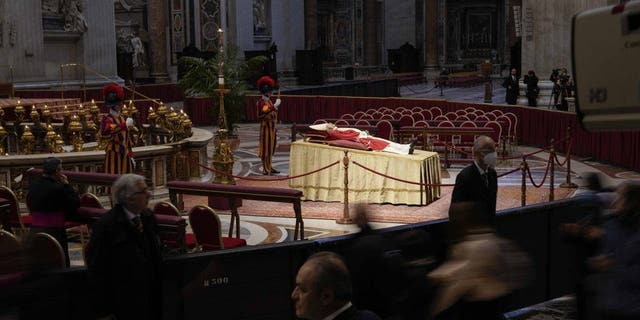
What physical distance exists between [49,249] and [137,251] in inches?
50.1

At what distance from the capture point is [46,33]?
2903 cm

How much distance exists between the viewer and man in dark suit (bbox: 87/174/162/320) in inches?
232

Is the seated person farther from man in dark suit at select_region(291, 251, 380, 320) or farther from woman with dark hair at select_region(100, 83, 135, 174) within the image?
man in dark suit at select_region(291, 251, 380, 320)

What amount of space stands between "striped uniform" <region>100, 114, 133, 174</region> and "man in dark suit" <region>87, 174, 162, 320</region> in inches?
269

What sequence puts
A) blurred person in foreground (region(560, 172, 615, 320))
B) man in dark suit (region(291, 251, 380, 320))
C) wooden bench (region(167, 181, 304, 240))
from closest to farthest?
1. man in dark suit (region(291, 251, 380, 320))
2. blurred person in foreground (region(560, 172, 615, 320))
3. wooden bench (region(167, 181, 304, 240))

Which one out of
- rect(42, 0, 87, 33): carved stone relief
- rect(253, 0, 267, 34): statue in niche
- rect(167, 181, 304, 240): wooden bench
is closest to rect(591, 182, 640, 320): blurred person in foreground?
rect(167, 181, 304, 240): wooden bench

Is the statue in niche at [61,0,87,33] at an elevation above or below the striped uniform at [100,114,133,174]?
above

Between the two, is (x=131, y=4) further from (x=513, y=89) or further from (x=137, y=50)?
(x=513, y=89)

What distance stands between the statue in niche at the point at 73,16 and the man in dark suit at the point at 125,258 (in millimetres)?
25430

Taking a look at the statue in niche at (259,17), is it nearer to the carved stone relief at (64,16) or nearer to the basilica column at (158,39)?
the basilica column at (158,39)

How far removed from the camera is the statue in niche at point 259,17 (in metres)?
41.2

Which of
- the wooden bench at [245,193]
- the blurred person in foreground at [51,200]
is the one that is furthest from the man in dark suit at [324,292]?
the wooden bench at [245,193]

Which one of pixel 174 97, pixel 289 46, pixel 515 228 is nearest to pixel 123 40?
pixel 174 97

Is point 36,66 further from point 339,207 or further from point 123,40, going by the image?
point 339,207
